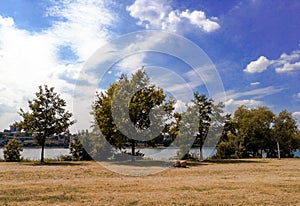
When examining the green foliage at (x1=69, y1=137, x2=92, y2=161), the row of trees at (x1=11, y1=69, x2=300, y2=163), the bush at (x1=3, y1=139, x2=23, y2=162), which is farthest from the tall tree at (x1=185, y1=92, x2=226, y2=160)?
the bush at (x1=3, y1=139, x2=23, y2=162)

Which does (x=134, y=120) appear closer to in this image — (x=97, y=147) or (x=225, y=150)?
(x=97, y=147)

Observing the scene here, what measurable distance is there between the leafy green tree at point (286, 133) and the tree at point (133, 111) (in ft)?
65.0

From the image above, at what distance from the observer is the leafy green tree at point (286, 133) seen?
40184 millimetres

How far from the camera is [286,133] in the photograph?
136 feet

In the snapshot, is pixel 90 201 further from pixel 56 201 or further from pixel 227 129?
pixel 227 129

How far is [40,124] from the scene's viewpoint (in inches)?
1085

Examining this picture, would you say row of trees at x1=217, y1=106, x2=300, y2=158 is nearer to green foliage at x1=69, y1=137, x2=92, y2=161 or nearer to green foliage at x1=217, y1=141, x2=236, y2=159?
green foliage at x1=217, y1=141, x2=236, y2=159

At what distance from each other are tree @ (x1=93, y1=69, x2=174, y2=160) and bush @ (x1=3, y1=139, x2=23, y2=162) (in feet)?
29.1

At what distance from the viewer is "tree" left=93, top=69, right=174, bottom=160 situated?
2619 cm

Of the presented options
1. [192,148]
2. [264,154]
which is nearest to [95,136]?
[192,148]

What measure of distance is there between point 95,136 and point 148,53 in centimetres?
1381

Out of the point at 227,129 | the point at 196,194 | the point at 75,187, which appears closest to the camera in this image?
the point at 196,194

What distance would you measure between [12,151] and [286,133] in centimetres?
3570

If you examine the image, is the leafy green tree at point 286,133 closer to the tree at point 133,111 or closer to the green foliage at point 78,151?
the tree at point 133,111
